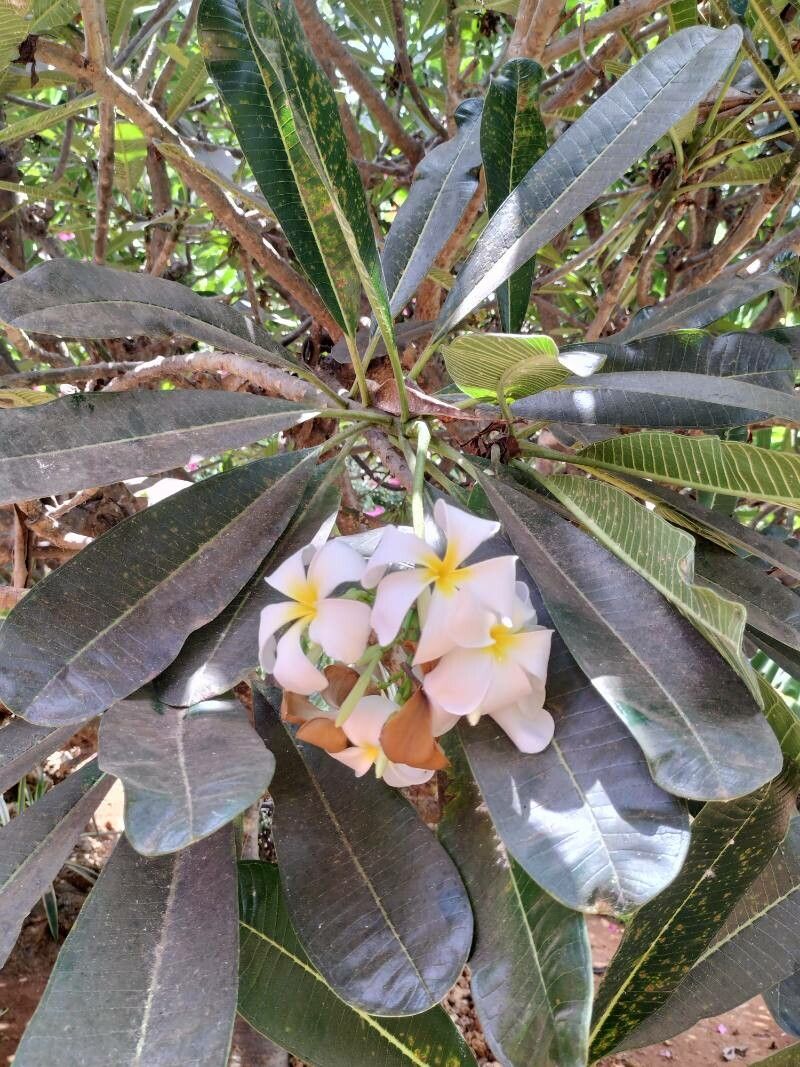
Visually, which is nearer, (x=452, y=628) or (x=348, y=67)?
(x=452, y=628)

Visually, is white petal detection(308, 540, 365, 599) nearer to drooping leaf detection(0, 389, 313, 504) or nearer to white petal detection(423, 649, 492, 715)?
white petal detection(423, 649, 492, 715)

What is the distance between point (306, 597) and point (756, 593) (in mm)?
382

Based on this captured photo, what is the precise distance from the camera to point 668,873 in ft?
1.35

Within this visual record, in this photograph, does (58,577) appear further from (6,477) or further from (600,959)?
(600,959)

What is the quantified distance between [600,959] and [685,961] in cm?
151

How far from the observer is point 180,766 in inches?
16.9

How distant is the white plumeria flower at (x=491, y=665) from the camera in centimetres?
44

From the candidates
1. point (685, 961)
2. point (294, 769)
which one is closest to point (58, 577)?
point (294, 769)

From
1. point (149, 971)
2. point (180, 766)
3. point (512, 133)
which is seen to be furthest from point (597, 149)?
point (149, 971)

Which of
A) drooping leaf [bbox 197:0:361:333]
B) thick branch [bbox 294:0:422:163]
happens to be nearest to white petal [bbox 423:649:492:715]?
drooping leaf [bbox 197:0:361:333]

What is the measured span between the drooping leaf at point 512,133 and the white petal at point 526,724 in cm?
46


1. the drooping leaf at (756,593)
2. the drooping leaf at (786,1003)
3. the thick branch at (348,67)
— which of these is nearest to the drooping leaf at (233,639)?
the drooping leaf at (756,593)

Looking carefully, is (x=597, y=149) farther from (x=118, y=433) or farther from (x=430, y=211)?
(x=118, y=433)

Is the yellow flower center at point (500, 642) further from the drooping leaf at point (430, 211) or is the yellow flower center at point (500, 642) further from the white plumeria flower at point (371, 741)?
the drooping leaf at point (430, 211)
